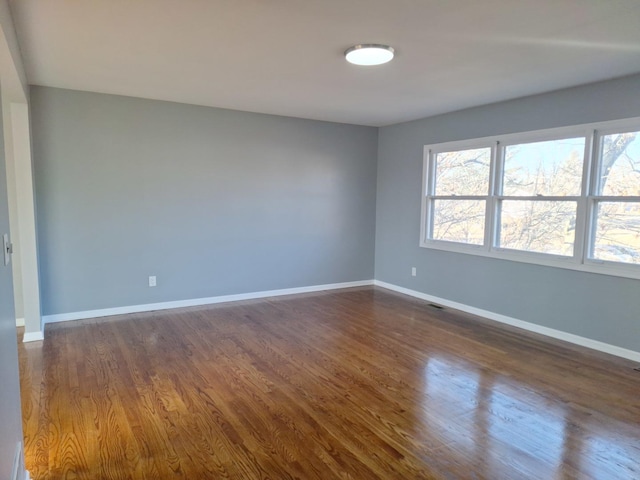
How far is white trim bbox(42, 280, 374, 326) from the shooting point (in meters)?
4.25

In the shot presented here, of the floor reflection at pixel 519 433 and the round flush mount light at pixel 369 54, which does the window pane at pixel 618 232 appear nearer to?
the floor reflection at pixel 519 433

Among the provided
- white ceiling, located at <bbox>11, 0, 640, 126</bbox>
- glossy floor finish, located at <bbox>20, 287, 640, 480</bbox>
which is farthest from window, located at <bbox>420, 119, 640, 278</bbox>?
glossy floor finish, located at <bbox>20, 287, 640, 480</bbox>

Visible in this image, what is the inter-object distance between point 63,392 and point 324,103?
3652mm

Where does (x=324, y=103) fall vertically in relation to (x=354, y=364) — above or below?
above

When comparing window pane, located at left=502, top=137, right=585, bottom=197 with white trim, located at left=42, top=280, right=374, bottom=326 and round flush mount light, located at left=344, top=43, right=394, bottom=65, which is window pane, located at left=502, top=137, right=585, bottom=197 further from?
white trim, located at left=42, top=280, right=374, bottom=326

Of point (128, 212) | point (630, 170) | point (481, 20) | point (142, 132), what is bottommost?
point (128, 212)

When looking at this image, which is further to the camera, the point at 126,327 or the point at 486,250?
the point at 486,250

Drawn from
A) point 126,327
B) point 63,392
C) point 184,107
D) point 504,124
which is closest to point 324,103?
point 184,107

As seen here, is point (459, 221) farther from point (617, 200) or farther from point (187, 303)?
point (187, 303)

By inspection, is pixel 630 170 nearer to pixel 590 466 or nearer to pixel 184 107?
pixel 590 466

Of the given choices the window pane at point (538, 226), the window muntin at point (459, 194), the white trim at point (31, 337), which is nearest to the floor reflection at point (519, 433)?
the window pane at point (538, 226)

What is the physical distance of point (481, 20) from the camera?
7.72 ft

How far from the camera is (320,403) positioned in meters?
2.64

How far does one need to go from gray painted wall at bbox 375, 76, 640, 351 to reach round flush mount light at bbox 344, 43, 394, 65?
2.03 meters
